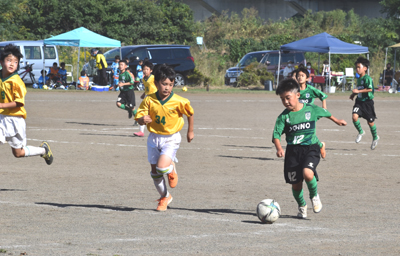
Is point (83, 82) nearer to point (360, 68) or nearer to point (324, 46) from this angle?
point (324, 46)

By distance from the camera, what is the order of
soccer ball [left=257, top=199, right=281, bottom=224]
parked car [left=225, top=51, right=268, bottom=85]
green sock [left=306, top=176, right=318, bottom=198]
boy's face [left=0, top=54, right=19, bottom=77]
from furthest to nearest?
parked car [left=225, top=51, right=268, bottom=85]
boy's face [left=0, top=54, right=19, bottom=77]
green sock [left=306, top=176, right=318, bottom=198]
soccer ball [left=257, top=199, right=281, bottom=224]

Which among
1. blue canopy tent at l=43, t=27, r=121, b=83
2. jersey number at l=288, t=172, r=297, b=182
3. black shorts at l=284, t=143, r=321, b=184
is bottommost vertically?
jersey number at l=288, t=172, r=297, b=182

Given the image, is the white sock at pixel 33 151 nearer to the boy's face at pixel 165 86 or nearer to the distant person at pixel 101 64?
the boy's face at pixel 165 86

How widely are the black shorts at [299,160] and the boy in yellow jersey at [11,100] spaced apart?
3.61 m

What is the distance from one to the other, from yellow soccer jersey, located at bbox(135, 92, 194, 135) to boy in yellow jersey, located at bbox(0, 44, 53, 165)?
197 cm

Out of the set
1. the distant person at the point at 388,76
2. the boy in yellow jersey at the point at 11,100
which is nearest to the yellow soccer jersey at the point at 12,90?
the boy in yellow jersey at the point at 11,100

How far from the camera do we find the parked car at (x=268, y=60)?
32312 millimetres

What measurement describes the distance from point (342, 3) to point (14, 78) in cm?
5527

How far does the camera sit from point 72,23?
42.3 meters

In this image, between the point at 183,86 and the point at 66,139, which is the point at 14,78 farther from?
the point at 183,86

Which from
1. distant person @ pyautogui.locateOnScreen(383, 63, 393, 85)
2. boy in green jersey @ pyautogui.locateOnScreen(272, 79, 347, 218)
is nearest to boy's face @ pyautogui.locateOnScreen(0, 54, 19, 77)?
boy in green jersey @ pyautogui.locateOnScreen(272, 79, 347, 218)

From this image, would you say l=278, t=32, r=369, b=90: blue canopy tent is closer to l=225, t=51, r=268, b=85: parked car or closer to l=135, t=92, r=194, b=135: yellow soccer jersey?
l=225, t=51, r=268, b=85: parked car

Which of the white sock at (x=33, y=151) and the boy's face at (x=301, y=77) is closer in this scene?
the white sock at (x=33, y=151)

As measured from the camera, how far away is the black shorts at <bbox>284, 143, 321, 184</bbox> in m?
6.76
